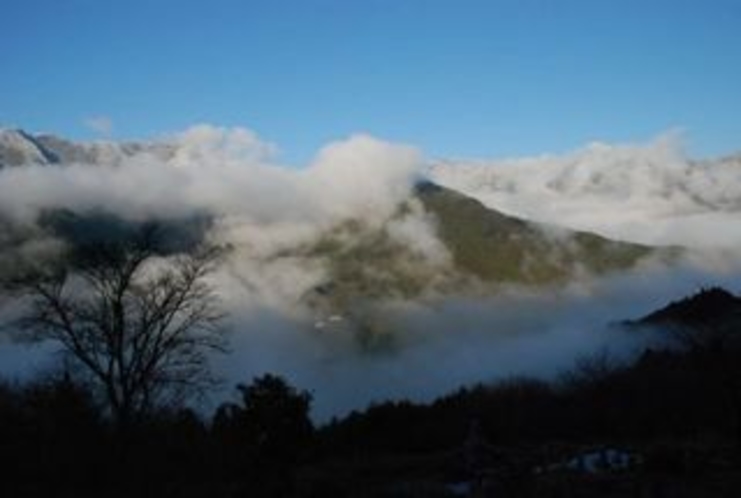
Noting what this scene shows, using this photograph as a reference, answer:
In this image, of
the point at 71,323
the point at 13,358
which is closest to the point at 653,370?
the point at 71,323

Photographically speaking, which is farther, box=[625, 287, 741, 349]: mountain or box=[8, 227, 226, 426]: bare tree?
box=[625, 287, 741, 349]: mountain

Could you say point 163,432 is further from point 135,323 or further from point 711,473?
point 711,473

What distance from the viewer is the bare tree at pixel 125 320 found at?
1586 inches

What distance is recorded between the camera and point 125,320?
41906mm

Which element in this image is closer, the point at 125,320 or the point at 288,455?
the point at 288,455

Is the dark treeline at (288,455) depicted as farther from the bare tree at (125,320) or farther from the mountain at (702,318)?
the mountain at (702,318)

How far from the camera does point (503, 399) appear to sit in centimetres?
6075

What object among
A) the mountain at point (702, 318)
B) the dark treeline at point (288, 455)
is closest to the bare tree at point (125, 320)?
the dark treeline at point (288, 455)

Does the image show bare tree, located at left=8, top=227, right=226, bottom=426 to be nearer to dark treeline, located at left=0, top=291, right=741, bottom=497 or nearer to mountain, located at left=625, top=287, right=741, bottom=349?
dark treeline, located at left=0, top=291, right=741, bottom=497

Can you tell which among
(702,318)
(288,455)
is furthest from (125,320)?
(702,318)

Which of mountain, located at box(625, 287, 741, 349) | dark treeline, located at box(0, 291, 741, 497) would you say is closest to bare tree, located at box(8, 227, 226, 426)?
dark treeline, located at box(0, 291, 741, 497)

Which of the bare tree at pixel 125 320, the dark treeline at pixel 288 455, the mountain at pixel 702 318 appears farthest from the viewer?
the mountain at pixel 702 318

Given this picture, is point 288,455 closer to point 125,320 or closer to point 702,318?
point 125,320

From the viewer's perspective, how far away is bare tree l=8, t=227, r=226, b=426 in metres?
40.3
